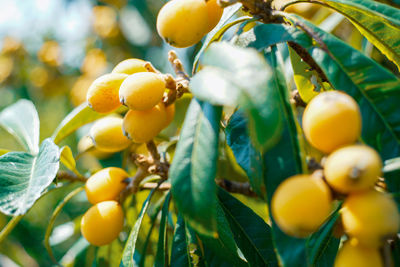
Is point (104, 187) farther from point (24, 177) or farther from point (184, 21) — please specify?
point (184, 21)

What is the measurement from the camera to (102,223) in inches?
38.3

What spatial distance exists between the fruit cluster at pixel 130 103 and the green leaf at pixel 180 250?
251mm

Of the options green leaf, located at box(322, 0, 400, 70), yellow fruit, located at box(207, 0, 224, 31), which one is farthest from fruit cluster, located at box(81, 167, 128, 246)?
green leaf, located at box(322, 0, 400, 70)

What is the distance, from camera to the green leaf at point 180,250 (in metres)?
0.91

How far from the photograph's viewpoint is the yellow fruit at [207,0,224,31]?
88cm

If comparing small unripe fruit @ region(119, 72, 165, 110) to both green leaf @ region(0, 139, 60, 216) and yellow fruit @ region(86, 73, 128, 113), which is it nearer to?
yellow fruit @ region(86, 73, 128, 113)

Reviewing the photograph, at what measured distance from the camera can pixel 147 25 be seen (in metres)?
2.60

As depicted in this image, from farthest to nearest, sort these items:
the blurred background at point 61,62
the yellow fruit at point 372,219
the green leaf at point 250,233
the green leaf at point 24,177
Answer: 1. the blurred background at point 61,62
2. the green leaf at point 250,233
3. the green leaf at point 24,177
4. the yellow fruit at point 372,219

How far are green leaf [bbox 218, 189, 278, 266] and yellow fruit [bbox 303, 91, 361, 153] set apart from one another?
1.25 ft

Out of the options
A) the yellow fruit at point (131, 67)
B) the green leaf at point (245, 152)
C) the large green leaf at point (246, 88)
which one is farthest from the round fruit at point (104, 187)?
the large green leaf at point (246, 88)

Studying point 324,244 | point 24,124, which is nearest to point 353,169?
point 324,244

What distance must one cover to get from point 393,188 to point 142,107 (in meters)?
0.55

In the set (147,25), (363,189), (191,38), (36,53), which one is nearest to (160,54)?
(147,25)

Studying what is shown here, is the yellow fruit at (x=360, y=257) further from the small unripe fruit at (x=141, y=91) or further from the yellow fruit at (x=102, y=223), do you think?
the yellow fruit at (x=102, y=223)
